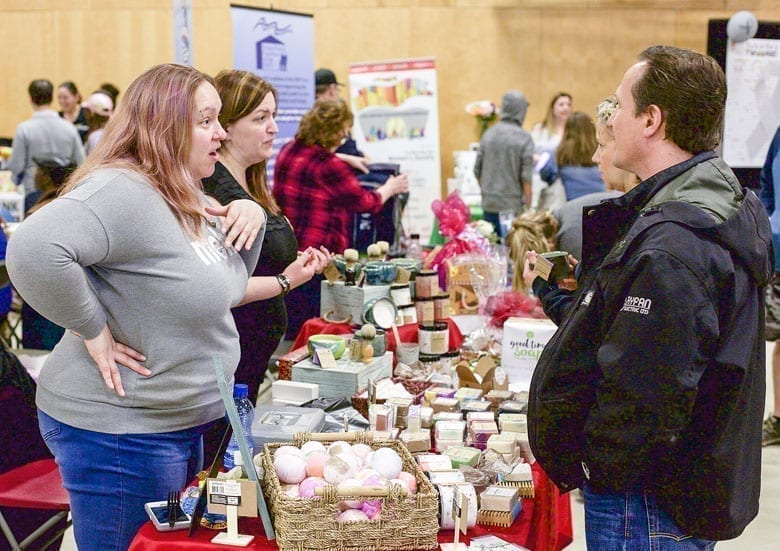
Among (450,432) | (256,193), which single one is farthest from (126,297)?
(256,193)

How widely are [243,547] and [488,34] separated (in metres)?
8.38

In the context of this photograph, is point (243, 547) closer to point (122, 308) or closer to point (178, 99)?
point (122, 308)

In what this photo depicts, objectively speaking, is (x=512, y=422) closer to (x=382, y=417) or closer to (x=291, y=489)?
(x=382, y=417)

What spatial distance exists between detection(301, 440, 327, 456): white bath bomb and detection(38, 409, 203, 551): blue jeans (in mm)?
246

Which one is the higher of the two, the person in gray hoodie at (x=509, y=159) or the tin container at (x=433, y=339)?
the person in gray hoodie at (x=509, y=159)

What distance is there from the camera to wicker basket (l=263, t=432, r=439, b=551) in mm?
1519

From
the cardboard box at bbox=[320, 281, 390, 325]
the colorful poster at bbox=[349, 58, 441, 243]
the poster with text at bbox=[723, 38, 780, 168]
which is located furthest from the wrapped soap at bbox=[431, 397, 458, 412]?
the colorful poster at bbox=[349, 58, 441, 243]

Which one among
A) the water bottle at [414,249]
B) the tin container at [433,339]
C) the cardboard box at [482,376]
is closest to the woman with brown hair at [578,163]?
the water bottle at [414,249]

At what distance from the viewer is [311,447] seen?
176 cm

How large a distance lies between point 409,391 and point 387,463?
0.86 m

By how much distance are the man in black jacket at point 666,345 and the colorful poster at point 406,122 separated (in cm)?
685

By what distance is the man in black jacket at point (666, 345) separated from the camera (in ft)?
4.53

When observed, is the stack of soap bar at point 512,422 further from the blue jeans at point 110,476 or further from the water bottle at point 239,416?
the blue jeans at point 110,476

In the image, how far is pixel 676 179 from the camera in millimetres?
1482
